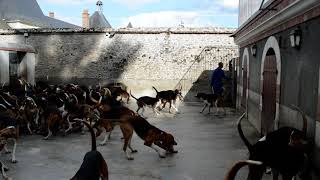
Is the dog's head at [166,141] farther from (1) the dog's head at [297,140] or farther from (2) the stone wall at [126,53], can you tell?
(2) the stone wall at [126,53]

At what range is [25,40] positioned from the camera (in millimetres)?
24891

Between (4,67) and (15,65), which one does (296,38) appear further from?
(15,65)

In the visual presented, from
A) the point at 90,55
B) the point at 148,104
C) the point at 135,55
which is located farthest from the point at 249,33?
the point at 90,55

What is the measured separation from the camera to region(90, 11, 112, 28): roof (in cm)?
4040

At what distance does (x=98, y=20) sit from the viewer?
41.1 metres

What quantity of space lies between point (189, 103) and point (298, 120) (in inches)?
514

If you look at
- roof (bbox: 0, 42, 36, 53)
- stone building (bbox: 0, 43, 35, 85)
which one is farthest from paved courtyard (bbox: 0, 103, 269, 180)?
roof (bbox: 0, 42, 36, 53)

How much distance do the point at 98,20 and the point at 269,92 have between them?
3314cm

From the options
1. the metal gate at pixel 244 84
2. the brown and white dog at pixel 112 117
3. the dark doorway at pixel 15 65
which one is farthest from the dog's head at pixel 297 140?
the dark doorway at pixel 15 65

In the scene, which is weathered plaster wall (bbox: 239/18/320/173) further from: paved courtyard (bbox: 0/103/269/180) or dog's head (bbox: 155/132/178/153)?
dog's head (bbox: 155/132/178/153)

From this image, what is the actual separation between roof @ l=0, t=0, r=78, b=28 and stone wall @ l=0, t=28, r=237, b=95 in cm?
2006

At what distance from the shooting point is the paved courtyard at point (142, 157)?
292 inches

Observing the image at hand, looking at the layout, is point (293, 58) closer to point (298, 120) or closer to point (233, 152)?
point (298, 120)

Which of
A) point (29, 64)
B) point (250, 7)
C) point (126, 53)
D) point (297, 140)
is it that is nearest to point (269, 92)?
point (297, 140)
